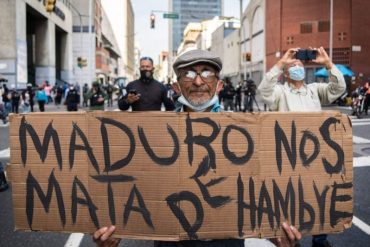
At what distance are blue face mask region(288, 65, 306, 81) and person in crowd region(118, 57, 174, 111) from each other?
2500mm

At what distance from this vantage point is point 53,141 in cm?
249

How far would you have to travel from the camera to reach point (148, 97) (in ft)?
22.8

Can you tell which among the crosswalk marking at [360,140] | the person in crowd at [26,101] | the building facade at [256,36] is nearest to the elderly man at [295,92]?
the crosswalk marking at [360,140]

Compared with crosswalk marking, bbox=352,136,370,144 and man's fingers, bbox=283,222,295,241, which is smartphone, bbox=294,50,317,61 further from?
crosswalk marking, bbox=352,136,370,144

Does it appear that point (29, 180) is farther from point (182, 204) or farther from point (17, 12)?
point (17, 12)

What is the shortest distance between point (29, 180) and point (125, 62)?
17233 cm

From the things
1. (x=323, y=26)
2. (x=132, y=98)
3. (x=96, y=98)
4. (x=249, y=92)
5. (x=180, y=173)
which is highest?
(x=323, y=26)

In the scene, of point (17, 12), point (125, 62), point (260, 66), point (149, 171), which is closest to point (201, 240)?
point (149, 171)

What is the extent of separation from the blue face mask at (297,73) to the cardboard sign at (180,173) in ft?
7.54

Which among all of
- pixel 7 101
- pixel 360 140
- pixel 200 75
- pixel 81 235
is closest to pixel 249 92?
pixel 7 101

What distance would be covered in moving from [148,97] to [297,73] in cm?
267

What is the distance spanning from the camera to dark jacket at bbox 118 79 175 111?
6918mm

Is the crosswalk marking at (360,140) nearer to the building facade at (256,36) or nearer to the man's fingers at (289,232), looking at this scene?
the man's fingers at (289,232)

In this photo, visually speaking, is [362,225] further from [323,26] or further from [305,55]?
[323,26]
